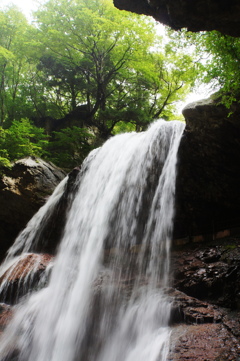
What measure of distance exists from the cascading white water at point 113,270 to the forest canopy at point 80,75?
5.26 m

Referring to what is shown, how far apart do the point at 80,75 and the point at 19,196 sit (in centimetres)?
1177

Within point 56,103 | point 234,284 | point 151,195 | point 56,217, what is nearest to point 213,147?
point 151,195

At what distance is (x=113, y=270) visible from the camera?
20.3ft

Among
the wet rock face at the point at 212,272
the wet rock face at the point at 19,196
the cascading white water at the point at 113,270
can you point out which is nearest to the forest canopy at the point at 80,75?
the wet rock face at the point at 19,196

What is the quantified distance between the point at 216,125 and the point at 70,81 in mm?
14362

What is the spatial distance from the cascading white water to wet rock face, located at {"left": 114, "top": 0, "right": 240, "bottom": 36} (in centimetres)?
293

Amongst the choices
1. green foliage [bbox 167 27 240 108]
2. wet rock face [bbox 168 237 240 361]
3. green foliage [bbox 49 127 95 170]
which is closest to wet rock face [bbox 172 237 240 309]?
wet rock face [bbox 168 237 240 361]

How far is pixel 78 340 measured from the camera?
461 centimetres

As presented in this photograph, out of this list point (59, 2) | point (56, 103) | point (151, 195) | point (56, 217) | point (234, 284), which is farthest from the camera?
point (56, 103)

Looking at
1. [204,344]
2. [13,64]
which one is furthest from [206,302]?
[13,64]

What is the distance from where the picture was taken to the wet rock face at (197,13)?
3.99 meters

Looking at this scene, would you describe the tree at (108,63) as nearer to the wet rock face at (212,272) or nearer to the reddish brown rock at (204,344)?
the wet rock face at (212,272)

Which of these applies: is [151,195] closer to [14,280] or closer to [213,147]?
[213,147]

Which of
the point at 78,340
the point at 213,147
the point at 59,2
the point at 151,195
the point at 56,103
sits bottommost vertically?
the point at 78,340
